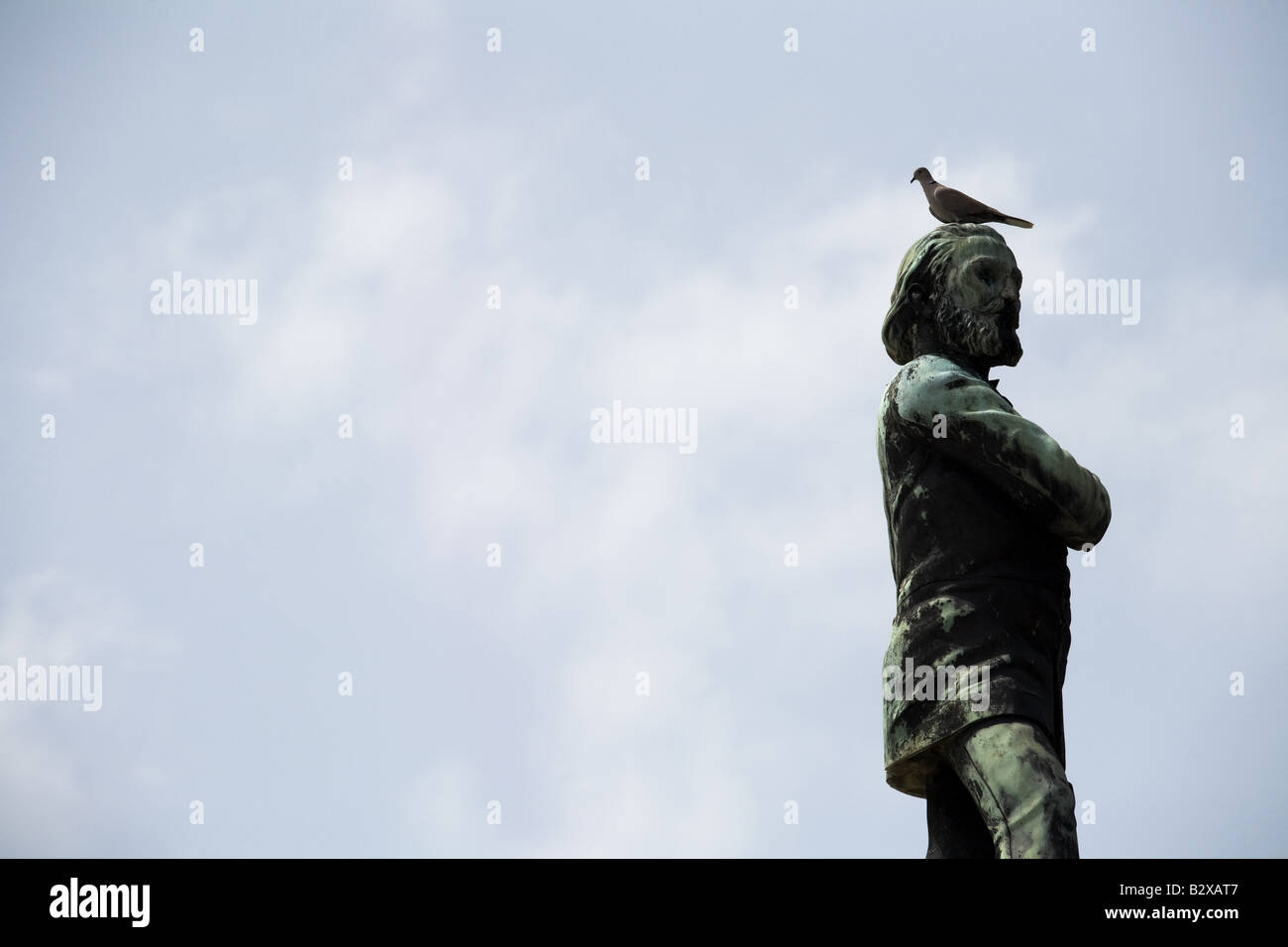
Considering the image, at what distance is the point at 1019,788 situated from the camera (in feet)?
30.8

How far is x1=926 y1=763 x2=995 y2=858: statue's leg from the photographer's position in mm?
10109

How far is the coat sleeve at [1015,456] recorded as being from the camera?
395 inches

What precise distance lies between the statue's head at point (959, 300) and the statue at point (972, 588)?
20 centimetres

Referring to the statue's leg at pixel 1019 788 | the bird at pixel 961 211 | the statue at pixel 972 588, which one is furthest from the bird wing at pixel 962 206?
the statue's leg at pixel 1019 788

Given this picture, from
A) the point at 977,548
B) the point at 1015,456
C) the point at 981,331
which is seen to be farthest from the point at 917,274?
the point at 977,548

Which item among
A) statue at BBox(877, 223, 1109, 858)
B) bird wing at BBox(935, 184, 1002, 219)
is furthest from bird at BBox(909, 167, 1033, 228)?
statue at BBox(877, 223, 1109, 858)

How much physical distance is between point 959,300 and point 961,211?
29.6 inches

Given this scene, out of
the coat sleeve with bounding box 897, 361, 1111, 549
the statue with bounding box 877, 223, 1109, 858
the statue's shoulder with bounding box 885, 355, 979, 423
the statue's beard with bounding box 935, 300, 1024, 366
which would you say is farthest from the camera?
the statue's beard with bounding box 935, 300, 1024, 366

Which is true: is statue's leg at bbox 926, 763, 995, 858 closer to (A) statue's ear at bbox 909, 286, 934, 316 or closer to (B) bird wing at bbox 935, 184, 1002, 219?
(A) statue's ear at bbox 909, 286, 934, 316

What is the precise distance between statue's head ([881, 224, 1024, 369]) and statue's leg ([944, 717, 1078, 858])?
2106 mm

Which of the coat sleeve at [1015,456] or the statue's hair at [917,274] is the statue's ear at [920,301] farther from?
the coat sleeve at [1015,456]
